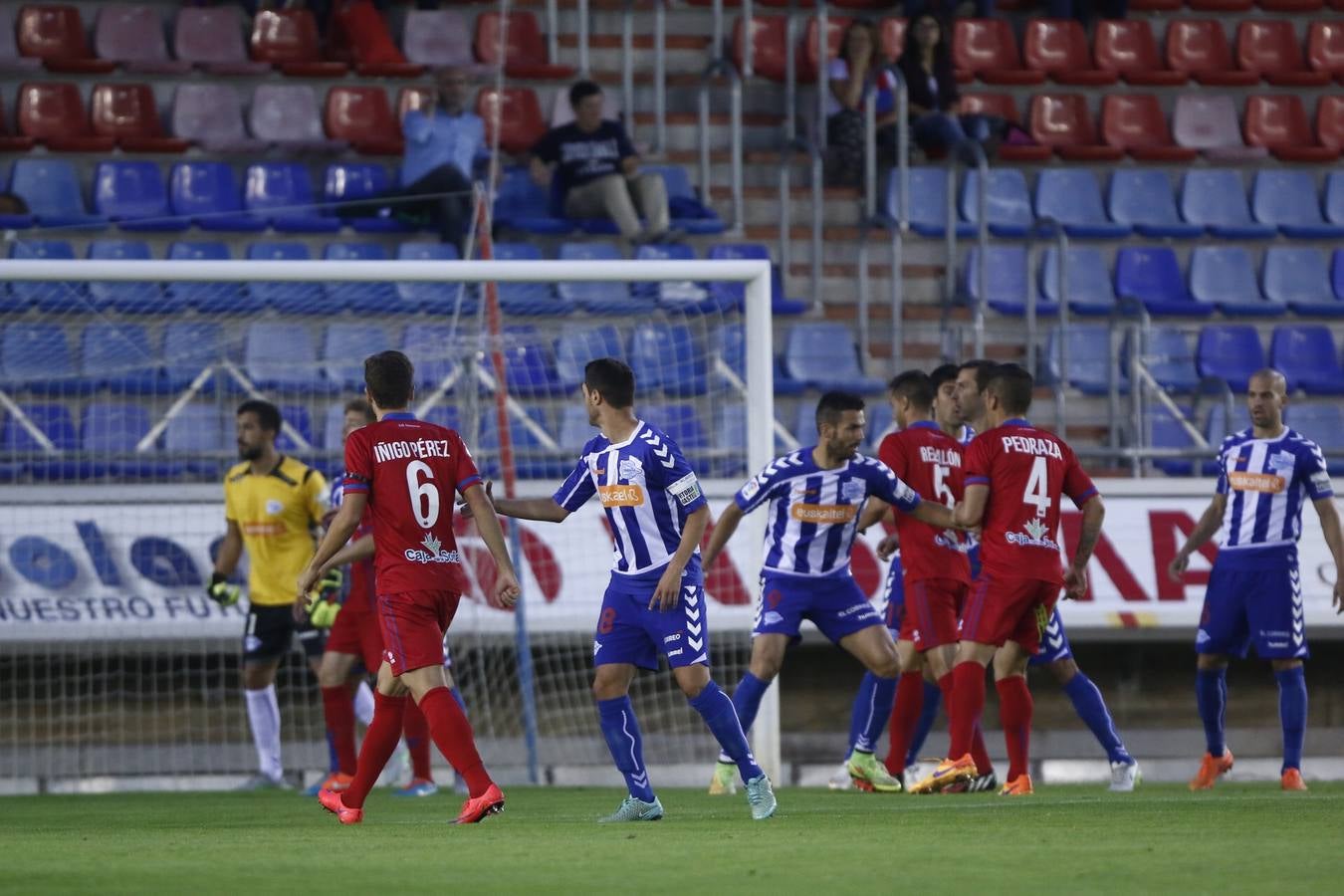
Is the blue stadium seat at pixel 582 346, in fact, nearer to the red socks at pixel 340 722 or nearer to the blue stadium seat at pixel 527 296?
the blue stadium seat at pixel 527 296

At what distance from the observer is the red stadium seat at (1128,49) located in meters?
18.3

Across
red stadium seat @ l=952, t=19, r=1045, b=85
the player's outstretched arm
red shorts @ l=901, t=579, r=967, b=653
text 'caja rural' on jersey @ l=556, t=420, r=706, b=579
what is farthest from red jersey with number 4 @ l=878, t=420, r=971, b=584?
red stadium seat @ l=952, t=19, r=1045, b=85

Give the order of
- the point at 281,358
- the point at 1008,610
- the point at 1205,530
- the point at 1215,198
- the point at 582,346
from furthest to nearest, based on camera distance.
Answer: the point at 1215,198, the point at 582,346, the point at 281,358, the point at 1205,530, the point at 1008,610

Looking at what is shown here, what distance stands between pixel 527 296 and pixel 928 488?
17.0 feet

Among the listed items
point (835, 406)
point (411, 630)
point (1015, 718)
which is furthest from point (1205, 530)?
point (411, 630)

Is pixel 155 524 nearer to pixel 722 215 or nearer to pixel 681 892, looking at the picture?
pixel 722 215

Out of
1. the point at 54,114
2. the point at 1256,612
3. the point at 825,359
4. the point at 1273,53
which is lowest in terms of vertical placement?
the point at 1256,612

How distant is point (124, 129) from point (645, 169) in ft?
14.1

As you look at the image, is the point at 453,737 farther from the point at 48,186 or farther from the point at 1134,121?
the point at 1134,121

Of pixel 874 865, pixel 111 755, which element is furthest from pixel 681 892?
pixel 111 755

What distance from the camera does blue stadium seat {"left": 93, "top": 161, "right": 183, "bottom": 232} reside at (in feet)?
49.9

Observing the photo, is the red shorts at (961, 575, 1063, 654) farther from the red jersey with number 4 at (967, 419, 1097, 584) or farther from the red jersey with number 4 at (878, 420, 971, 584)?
the red jersey with number 4 at (878, 420, 971, 584)

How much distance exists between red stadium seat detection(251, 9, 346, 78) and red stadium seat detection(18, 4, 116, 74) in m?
1.32

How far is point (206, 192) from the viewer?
15.4 m
